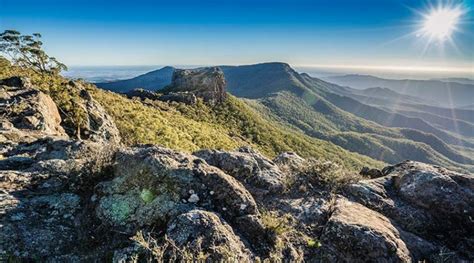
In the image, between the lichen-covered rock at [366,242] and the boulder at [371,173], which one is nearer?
the lichen-covered rock at [366,242]

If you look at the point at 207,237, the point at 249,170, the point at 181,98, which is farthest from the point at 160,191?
the point at 181,98

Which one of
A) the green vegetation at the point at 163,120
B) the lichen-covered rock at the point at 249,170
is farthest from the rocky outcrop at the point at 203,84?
the lichen-covered rock at the point at 249,170

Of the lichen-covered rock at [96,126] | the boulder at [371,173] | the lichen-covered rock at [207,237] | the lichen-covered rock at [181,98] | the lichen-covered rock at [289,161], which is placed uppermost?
the lichen-covered rock at [207,237]

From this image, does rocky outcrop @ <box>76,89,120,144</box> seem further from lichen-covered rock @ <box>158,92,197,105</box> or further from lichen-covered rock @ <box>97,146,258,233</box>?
lichen-covered rock @ <box>158,92,197,105</box>

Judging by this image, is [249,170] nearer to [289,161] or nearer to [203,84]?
[289,161]

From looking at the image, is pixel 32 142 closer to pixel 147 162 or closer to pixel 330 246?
pixel 147 162

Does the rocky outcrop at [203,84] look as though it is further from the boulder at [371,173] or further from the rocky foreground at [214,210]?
Answer: the rocky foreground at [214,210]

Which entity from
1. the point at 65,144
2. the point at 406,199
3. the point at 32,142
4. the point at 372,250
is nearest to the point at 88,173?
the point at 65,144
